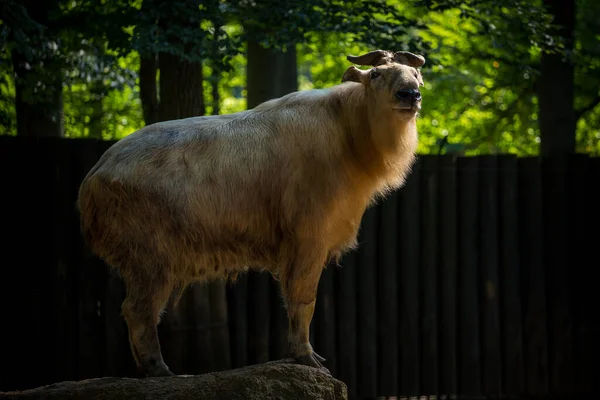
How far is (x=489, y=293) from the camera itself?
9055mm

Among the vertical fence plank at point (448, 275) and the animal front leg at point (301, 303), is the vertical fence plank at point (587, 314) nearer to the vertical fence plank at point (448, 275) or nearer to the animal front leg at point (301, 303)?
the vertical fence plank at point (448, 275)

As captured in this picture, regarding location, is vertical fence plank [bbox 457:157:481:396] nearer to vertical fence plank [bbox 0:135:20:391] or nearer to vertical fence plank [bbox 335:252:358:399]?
vertical fence plank [bbox 335:252:358:399]

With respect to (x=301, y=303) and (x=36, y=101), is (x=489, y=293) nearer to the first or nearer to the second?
(x=301, y=303)

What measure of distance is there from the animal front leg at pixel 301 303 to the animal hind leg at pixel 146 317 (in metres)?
0.84

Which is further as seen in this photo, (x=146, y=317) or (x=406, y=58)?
(x=406, y=58)

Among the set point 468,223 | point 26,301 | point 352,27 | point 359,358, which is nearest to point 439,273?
point 468,223

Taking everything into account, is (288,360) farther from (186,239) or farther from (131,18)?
(131,18)

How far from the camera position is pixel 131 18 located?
8172 millimetres

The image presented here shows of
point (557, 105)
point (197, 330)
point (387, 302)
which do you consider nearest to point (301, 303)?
point (197, 330)

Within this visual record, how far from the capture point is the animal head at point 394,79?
529cm

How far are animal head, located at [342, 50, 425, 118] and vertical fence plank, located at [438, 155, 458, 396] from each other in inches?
133

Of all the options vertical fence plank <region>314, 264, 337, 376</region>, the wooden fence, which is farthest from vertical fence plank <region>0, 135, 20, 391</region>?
vertical fence plank <region>314, 264, 337, 376</region>

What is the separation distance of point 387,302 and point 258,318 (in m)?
1.43

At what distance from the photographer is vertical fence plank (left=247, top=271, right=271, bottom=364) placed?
8.25 m
